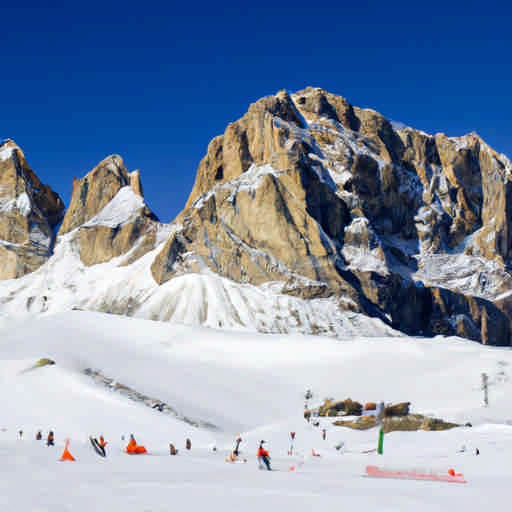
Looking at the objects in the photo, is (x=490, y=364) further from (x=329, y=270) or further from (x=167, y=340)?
(x=329, y=270)

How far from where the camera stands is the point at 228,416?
61.4 m

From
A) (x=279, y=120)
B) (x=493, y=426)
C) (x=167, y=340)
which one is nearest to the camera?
(x=493, y=426)

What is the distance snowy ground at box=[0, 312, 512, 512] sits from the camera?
16.4 meters

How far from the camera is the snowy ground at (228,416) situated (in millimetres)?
16359

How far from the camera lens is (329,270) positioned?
173 meters

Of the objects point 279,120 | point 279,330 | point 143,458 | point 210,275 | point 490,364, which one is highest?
point 279,120

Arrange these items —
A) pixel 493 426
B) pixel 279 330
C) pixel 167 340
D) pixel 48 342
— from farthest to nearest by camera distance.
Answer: pixel 279 330, pixel 167 340, pixel 48 342, pixel 493 426

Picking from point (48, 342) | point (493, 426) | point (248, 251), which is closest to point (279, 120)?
point (248, 251)

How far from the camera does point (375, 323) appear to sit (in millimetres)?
163500

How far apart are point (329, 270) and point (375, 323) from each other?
61.3ft

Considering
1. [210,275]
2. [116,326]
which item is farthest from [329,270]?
[116,326]

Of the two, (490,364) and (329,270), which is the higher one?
(329,270)

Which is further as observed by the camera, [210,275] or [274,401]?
[210,275]

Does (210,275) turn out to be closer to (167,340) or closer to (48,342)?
(167,340)
